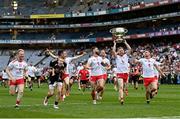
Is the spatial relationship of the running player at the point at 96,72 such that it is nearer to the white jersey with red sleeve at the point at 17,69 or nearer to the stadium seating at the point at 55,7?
the white jersey with red sleeve at the point at 17,69

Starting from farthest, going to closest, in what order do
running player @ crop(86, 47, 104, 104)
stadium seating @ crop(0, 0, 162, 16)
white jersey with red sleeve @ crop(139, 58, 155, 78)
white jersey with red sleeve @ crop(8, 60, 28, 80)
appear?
stadium seating @ crop(0, 0, 162, 16) < running player @ crop(86, 47, 104, 104) < white jersey with red sleeve @ crop(139, 58, 155, 78) < white jersey with red sleeve @ crop(8, 60, 28, 80)

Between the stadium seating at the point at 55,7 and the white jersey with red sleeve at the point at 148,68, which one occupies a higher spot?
the stadium seating at the point at 55,7

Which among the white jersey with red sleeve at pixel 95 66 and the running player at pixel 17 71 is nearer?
the running player at pixel 17 71

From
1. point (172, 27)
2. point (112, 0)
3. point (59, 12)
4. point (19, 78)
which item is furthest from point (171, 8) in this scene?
point (19, 78)

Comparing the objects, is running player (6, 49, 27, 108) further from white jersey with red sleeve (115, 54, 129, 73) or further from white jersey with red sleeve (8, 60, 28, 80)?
white jersey with red sleeve (115, 54, 129, 73)

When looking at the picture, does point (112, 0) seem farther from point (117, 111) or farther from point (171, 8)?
point (117, 111)

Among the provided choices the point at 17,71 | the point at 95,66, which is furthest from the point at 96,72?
the point at 17,71

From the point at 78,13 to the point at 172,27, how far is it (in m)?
22.2

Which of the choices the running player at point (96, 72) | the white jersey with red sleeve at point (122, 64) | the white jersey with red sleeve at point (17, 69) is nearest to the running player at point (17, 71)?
the white jersey with red sleeve at point (17, 69)

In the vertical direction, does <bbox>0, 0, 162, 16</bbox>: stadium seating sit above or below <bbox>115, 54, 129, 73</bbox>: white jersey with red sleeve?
above

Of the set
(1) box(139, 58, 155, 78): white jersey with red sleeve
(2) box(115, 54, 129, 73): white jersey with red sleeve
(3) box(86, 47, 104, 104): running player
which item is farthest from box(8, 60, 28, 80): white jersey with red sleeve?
(1) box(139, 58, 155, 78): white jersey with red sleeve

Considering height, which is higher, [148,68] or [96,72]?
[148,68]

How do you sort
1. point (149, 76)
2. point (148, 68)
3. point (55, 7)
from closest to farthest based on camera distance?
point (149, 76)
point (148, 68)
point (55, 7)

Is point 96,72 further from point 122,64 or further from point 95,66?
point 122,64
